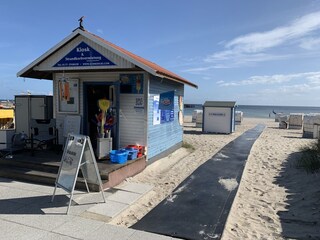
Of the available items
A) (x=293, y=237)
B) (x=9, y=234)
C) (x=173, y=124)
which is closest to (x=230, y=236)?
(x=293, y=237)

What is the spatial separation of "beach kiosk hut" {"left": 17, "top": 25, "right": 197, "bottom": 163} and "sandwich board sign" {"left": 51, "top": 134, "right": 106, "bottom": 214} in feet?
7.27

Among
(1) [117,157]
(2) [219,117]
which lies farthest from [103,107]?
(2) [219,117]

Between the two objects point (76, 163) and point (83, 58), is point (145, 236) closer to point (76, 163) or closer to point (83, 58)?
point (76, 163)

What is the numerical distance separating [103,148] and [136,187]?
1742 mm

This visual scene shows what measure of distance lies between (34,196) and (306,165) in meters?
6.97

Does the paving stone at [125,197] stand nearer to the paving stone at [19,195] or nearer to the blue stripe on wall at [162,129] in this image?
the paving stone at [19,195]

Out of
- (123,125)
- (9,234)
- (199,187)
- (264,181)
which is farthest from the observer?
(123,125)

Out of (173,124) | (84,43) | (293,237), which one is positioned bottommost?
(293,237)

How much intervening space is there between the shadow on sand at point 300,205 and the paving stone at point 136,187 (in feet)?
8.78

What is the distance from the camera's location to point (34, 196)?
5641mm

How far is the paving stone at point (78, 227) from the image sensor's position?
13.5 ft

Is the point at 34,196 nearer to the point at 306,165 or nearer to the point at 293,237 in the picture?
the point at 293,237

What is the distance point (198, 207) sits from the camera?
5320 mm

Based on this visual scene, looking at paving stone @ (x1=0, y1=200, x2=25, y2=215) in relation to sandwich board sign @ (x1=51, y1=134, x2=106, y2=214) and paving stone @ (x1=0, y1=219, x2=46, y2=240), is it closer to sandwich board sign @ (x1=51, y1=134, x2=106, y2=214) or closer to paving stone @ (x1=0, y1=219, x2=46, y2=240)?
paving stone @ (x1=0, y1=219, x2=46, y2=240)
